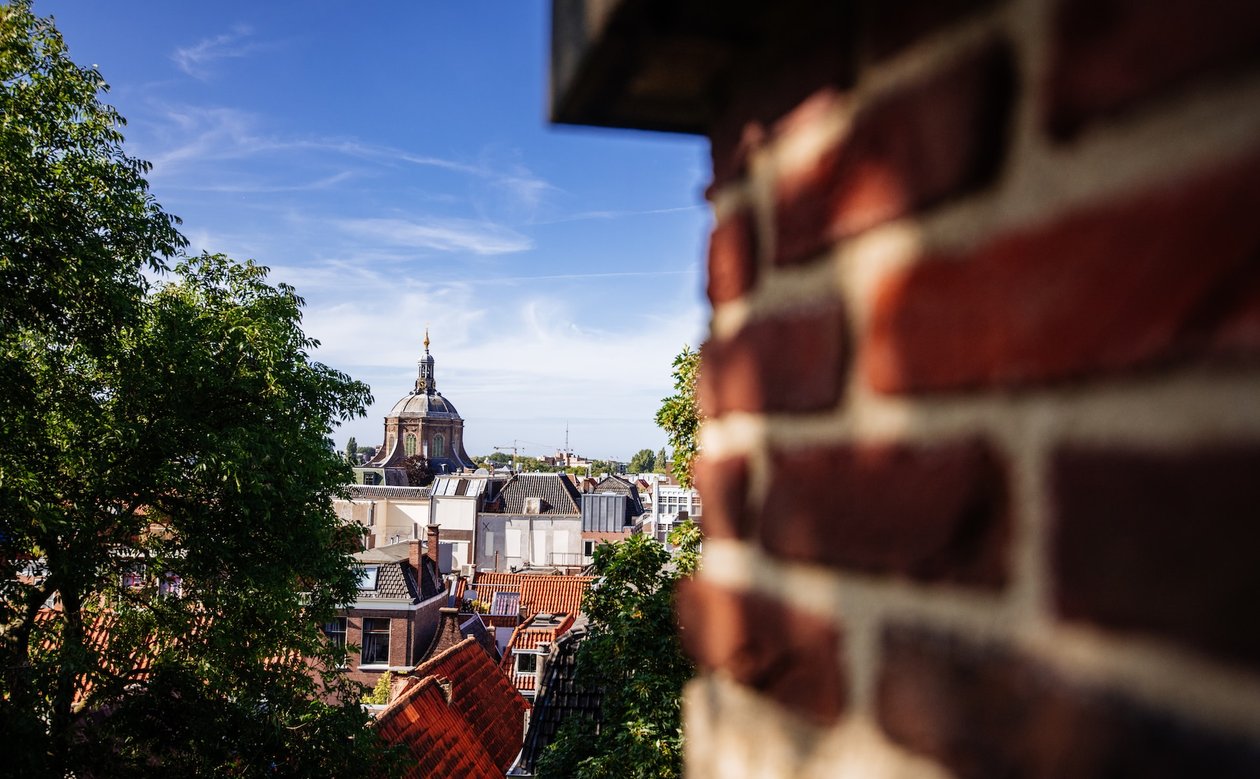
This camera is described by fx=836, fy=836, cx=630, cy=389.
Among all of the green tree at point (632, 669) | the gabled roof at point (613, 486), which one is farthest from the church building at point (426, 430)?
the green tree at point (632, 669)

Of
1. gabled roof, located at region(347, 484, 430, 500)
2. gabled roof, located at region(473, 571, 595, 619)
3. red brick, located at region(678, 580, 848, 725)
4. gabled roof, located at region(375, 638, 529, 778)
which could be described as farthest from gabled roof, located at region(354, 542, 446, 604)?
gabled roof, located at region(347, 484, 430, 500)

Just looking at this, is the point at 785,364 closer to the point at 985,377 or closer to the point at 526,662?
the point at 985,377

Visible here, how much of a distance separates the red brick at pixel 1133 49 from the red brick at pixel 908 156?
0.04 metres

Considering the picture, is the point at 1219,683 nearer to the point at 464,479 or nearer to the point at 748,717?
the point at 748,717

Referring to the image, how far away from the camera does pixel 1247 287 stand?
1.19ft

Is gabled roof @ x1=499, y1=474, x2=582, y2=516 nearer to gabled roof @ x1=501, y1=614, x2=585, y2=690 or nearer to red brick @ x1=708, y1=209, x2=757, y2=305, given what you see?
gabled roof @ x1=501, y1=614, x2=585, y2=690

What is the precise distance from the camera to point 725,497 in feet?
2.75

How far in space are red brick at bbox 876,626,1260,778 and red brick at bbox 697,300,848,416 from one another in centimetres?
19

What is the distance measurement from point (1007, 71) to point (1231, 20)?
0.13 m

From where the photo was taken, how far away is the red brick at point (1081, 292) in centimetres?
38

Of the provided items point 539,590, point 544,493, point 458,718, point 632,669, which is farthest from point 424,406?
point 632,669

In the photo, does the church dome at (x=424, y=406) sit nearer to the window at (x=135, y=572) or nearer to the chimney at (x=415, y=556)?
the chimney at (x=415, y=556)

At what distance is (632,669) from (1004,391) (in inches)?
368

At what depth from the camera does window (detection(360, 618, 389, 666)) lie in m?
23.5
